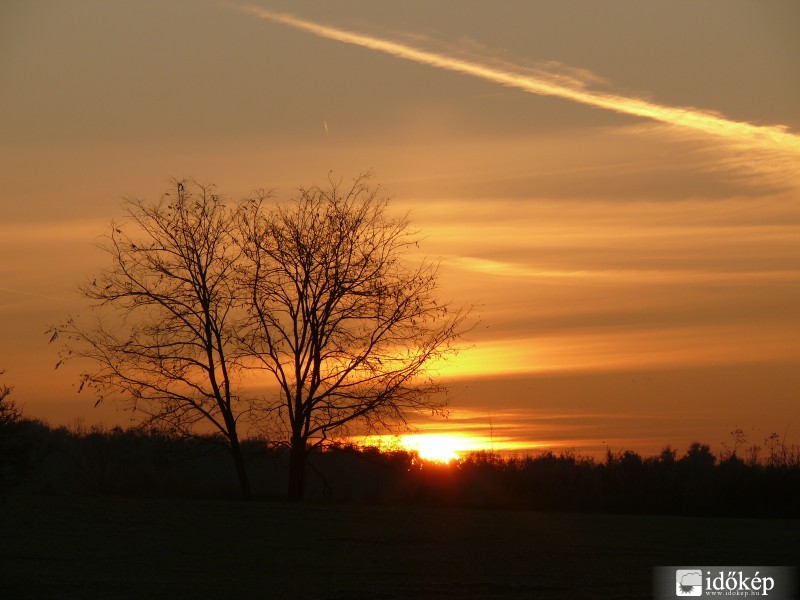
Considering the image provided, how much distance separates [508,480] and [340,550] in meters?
12.3

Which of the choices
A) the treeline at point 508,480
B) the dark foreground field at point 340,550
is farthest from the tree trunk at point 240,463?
the dark foreground field at point 340,550

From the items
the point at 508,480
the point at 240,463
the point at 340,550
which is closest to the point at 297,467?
the point at 240,463

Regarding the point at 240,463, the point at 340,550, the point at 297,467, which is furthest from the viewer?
the point at 240,463

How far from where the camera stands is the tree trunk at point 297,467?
2532 cm

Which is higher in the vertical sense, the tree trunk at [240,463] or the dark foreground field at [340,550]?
the tree trunk at [240,463]

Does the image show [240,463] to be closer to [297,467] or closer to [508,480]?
[297,467]

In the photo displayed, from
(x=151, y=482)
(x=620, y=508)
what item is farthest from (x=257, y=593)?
(x=151, y=482)

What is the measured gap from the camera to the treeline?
2236 cm

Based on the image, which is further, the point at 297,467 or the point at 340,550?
the point at 297,467

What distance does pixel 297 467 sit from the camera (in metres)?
25.4

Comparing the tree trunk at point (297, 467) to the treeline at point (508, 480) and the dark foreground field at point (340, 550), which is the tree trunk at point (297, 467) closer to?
the treeline at point (508, 480)

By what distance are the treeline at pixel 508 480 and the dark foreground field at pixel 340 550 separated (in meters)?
4.10

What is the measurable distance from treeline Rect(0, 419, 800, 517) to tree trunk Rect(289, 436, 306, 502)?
48 cm

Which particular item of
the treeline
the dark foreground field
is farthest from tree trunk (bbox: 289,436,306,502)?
the dark foreground field
